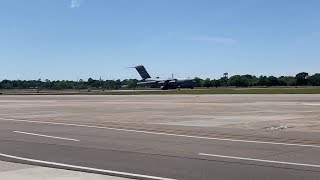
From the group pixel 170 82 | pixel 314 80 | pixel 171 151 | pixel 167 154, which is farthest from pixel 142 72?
pixel 167 154

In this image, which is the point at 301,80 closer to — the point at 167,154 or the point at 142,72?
the point at 142,72

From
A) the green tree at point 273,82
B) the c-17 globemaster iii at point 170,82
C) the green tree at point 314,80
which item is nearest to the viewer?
the c-17 globemaster iii at point 170,82

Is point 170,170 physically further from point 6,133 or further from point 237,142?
point 6,133

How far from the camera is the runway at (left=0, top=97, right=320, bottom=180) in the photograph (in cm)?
1060

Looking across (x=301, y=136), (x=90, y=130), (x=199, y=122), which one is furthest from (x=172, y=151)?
(x=199, y=122)

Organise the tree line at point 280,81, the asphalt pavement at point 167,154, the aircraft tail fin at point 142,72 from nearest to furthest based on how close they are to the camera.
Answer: the asphalt pavement at point 167,154
the aircraft tail fin at point 142,72
the tree line at point 280,81

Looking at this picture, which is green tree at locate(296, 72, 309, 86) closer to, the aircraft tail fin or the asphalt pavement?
the aircraft tail fin

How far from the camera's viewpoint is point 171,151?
1380 centimetres

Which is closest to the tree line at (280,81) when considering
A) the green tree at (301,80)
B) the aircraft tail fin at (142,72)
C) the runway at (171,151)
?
the green tree at (301,80)

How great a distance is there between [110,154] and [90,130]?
285 inches

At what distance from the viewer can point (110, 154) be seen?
1342cm

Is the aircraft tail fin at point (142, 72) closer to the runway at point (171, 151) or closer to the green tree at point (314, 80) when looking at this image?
the green tree at point (314, 80)

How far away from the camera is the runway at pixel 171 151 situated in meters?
10.6

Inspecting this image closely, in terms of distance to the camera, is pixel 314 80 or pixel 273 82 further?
pixel 273 82
